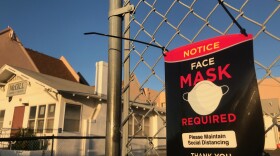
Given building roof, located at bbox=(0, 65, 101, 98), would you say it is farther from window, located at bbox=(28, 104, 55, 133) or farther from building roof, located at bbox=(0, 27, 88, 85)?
building roof, located at bbox=(0, 27, 88, 85)

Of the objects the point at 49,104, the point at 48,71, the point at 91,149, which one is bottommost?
the point at 91,149

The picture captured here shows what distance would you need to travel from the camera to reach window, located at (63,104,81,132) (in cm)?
1527

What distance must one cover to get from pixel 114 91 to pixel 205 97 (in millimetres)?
559

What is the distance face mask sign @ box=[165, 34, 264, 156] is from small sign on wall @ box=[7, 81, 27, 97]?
1788 centimetres

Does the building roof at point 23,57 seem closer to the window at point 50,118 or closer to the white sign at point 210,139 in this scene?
the window at point 50,118

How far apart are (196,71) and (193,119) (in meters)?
0.21

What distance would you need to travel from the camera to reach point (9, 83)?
19016mm

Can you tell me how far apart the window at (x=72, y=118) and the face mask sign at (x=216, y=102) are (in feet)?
48.1

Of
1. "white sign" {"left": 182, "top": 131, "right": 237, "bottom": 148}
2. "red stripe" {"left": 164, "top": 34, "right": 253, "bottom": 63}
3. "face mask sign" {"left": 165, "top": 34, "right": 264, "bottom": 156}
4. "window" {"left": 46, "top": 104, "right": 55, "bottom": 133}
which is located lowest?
"white sign" {"left": 182, "top": 131, "right": 237, "bottom": 148}

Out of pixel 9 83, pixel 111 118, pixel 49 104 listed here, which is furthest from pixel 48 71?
pixel 111 118

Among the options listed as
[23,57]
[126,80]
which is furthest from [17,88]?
[126,80]

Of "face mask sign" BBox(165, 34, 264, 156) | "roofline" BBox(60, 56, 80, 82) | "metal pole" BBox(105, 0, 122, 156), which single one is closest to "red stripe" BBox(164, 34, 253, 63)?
"face mask sign" BBox(165, 34, 264, 156)

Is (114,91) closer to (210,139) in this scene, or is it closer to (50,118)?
(210,139)

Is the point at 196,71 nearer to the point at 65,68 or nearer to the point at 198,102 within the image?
the point at 198,102
